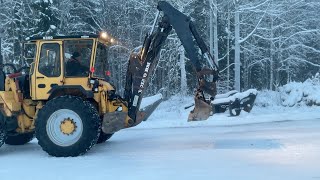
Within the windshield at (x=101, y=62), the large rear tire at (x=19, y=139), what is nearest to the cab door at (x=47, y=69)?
the windshield at (x=101, y=62)

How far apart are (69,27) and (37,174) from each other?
34.1 meters

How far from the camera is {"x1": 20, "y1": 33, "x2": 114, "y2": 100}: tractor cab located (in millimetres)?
11453

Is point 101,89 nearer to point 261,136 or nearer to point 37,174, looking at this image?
point 37,174

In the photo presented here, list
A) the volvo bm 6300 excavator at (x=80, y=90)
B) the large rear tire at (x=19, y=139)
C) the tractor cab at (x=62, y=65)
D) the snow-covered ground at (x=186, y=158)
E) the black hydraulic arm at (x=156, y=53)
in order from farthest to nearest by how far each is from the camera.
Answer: the large rear tire at (x=19, y=139) < the black hydraulic arm at (x=156, y=53) < the tractor cab at (x=62, y=65) < the volvo bm 6300 excavator at (x=80, y=90) < the snow-covered ground at (x=186, y=158)

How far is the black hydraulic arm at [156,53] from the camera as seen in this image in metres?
12.2

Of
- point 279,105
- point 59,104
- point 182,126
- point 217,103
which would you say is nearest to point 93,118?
point 59,104

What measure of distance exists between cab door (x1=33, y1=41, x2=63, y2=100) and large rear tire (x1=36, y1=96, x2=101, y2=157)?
0.47 m

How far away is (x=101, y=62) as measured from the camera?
40.4ft

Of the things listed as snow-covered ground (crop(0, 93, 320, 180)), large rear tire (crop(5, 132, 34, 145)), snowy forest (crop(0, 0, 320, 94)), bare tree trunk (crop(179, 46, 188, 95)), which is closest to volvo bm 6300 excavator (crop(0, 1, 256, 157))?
snow-covered ground (crop(0, 93, 320, 180))

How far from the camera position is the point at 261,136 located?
46.3ft

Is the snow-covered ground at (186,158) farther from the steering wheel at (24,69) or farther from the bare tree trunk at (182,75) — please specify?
the bare tree trunk at (182,75)

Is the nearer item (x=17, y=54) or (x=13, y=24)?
(x=17, y=54)

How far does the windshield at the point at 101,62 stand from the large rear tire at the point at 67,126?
1.11 meters

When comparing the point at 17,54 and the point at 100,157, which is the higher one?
the point at 17,54
